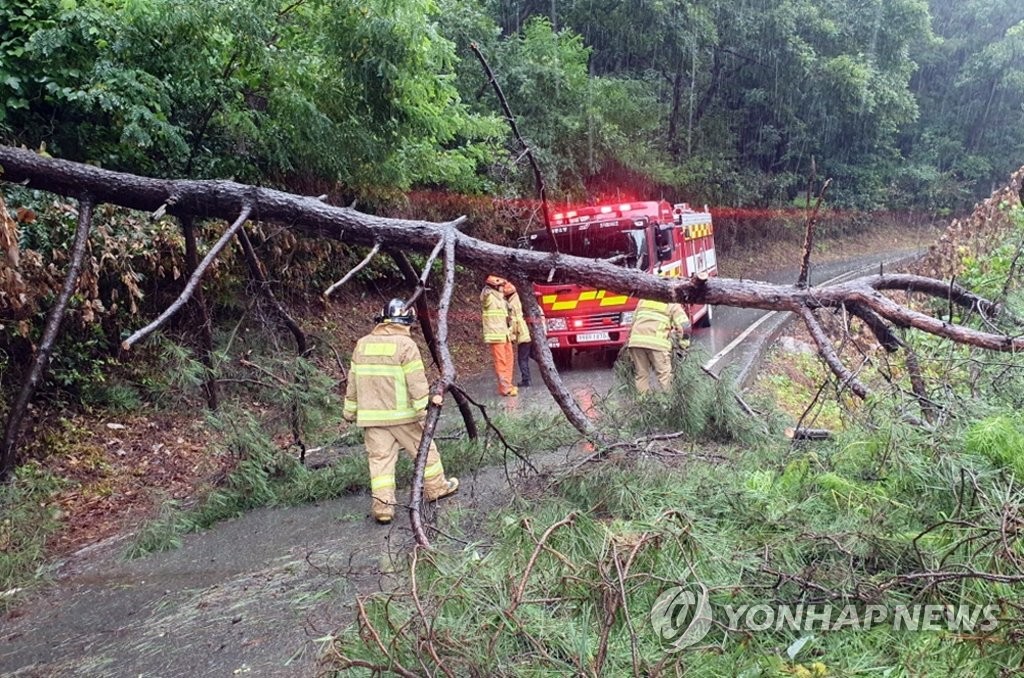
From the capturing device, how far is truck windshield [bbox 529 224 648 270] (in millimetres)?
10312

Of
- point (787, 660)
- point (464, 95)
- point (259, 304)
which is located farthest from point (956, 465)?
point (464, 95)

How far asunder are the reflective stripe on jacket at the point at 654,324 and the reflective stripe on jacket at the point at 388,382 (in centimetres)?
270

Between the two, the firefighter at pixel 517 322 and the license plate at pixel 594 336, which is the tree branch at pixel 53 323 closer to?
the firefighter at pixel 517 322

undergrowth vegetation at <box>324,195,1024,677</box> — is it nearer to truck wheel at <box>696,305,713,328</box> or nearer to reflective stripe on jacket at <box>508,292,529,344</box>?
reflective stripe on jacket at <box>508,292,529,344</box>

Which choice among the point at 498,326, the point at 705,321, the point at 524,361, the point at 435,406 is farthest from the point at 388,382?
the point at 705,321

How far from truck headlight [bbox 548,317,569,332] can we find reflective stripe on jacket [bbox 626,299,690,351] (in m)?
3.55

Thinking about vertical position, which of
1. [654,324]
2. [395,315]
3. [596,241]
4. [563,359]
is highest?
[395,315]

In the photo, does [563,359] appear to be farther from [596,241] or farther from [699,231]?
[699,231]

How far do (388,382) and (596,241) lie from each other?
617 centimetres

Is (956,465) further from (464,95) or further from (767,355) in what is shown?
(464,95)

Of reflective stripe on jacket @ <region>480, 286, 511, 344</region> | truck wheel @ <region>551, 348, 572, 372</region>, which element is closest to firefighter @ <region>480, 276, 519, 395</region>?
reflective stripe on jacket @ <region>480, 286, 511, 344</region>

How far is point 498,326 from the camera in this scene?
9.27 metres

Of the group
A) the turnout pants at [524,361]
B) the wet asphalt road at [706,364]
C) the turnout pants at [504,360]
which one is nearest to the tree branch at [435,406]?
the wet asphalt road at [706,364]

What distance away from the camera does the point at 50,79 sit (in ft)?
23.9
